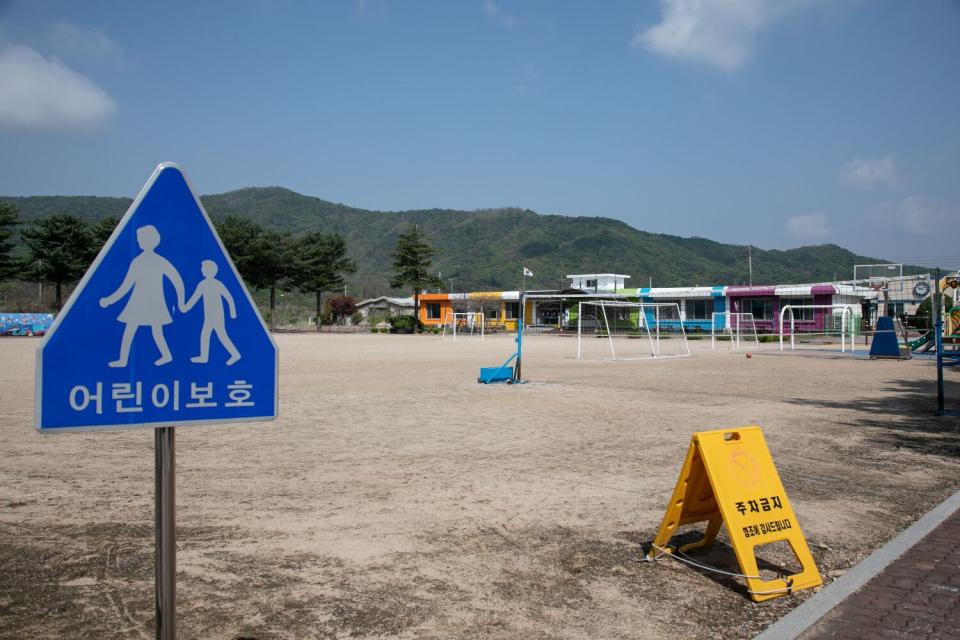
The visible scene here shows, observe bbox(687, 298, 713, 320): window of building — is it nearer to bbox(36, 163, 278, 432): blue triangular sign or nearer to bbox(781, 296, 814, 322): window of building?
bbox(781, 296, 814, 322): window of building

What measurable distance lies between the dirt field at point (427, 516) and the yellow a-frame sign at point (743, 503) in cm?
17

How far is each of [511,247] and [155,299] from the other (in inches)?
6371

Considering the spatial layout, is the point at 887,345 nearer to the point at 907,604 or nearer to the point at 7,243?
the point at 907,604

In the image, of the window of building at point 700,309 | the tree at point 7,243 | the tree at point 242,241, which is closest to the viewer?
the tree at point 7,243

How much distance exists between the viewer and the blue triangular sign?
2062 mm

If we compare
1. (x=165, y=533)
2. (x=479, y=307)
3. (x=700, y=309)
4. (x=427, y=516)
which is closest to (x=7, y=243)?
(x=479, y=307)

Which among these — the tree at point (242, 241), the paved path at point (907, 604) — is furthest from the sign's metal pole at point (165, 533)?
the tree at point (242, 241)

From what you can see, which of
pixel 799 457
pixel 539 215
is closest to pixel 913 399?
pixel 799 457

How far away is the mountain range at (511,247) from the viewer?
13650cm

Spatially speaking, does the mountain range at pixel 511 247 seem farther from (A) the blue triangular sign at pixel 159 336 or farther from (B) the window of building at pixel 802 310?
(A) the blue triangular sign at pixel 159 336

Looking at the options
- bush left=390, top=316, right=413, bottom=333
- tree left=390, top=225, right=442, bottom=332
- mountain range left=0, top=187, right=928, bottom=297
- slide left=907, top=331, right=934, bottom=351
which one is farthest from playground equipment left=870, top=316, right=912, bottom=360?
mountain range left=0, top=187, right=928, bottom=297

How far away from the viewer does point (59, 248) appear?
53500 mm

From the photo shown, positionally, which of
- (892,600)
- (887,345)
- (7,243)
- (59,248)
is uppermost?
(7,243)

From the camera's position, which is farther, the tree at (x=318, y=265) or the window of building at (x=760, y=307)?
the tree at (x=318, y=265)
